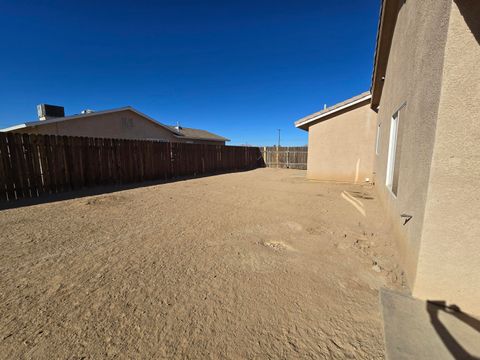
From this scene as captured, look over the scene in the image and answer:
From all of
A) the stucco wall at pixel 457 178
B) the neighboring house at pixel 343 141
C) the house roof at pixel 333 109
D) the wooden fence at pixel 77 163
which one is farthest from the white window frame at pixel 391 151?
the wooden fence at pixel 77 163

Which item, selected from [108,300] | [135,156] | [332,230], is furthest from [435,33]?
[135,156]

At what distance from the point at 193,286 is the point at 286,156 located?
16802 mm

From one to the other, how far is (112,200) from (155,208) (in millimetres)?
1660

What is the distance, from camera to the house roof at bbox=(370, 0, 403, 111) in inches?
185

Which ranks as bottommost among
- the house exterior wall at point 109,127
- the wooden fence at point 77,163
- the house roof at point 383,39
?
the wooden fence at point 77,163

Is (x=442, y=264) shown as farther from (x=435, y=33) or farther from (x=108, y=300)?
(x=108, y=300)

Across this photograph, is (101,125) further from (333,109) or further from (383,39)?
(383,39)

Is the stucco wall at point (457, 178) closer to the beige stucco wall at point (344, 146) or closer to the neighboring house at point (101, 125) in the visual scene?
the beige stucco wall at point (344, 146)

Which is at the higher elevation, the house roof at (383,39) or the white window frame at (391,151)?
the house roof at (383,39)

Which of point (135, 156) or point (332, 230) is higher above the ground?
point (135, 156)

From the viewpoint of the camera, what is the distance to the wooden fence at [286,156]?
17328 mm

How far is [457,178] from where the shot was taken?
1.75 m

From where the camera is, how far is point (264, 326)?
5.78 ft

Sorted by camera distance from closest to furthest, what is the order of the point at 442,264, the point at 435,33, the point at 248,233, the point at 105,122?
1. the point at 442,264
2. the point at 435,33
3. the point at 248,233
4. the point at 105,122
